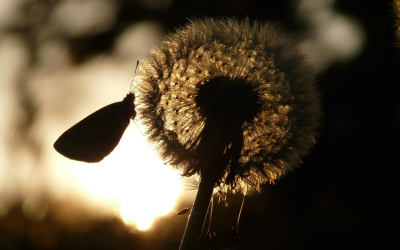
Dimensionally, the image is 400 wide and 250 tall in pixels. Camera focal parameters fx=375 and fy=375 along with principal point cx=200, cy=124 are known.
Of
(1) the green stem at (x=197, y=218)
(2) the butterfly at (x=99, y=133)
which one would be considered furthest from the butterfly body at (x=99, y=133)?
(1) the green stem at (x=197, y=218)

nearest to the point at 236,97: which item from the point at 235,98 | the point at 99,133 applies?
the point at 235,98

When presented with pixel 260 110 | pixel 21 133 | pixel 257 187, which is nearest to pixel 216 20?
pixel 260 110

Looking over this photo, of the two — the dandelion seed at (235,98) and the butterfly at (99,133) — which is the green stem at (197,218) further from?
the butterfly at (99,133)

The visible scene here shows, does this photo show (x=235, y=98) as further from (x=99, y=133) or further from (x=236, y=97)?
(x=99, y=133)

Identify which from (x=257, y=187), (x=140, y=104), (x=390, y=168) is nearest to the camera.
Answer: (x=257, y=187)

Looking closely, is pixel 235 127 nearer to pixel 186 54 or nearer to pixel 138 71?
pixel 186 54
